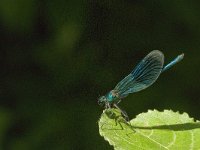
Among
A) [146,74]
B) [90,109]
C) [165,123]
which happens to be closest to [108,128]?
[165,123]

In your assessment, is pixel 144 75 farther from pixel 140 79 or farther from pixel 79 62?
pixel 79 62

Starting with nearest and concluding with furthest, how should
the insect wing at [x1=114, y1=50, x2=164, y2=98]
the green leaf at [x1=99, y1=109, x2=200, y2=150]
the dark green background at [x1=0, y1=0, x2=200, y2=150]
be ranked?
the green leaf at [x1=99, y1=109, x2=200, y2=150] < the insect wing at [x1=114, y1=50, x2=164, y2=98] < the dark green background at [x1=0, y1=0, x2=200, y2=150]

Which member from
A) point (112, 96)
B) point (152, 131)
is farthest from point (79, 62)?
point (152, 131)

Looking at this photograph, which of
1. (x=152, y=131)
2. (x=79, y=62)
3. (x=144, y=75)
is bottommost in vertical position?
(x=152, y=131)

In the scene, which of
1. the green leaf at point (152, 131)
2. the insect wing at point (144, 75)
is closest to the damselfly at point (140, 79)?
the insect wing at point (144, 75)

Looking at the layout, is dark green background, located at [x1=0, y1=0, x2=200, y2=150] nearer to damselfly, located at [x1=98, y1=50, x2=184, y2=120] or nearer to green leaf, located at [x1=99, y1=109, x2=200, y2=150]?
damselfly, located at [x1=98, y1=50, x2=184, y2=120]

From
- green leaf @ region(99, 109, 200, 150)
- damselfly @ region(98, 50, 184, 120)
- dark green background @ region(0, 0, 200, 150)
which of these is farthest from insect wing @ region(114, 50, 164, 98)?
dark green background @ region(0, 0, 200, 150)
